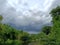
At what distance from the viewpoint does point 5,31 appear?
83.9 feet

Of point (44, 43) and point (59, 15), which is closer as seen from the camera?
point (44, 43)

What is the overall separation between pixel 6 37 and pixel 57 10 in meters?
20.3

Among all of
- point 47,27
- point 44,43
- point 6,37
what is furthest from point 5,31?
point 47,27

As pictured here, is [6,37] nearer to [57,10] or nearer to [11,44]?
[11,44]

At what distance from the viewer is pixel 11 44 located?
84.4 ft

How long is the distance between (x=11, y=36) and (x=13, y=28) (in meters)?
1.24

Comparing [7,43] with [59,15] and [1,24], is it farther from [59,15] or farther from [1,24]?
[59,15]

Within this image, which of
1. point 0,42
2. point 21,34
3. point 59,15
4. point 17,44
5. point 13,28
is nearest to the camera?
point 0,42

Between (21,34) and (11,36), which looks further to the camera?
(21,34)

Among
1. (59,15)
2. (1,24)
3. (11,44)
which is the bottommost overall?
(11,44)

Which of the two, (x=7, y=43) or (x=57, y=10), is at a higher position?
(x=57, y=10)

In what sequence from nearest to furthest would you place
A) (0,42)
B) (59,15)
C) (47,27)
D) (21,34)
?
(0,42), (21,34), (59,15), (47,27)

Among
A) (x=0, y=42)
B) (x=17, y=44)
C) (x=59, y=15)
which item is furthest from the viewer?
(x=59, y=15)

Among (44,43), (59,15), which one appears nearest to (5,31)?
(44,43)
